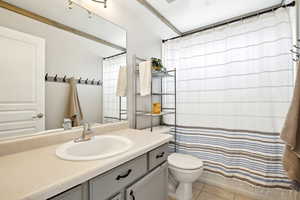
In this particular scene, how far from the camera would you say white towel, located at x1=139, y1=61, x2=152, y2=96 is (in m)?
1.67

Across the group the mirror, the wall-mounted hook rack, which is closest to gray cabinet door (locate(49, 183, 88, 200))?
the mirror

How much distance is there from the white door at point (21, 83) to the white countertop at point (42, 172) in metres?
0.20

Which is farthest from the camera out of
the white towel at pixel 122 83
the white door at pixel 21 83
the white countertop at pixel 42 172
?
the white towel at pixel 122 83

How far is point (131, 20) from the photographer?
1.75 meters

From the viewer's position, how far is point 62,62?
1.12m

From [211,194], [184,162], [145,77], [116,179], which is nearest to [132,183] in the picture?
[116,179]

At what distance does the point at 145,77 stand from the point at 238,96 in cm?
117

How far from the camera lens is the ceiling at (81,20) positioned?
1.01m

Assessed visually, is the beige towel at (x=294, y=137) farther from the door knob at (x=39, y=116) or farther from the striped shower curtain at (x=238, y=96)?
the door knob at (x=39, y=116)

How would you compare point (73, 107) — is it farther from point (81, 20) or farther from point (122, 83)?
point (81, 20)

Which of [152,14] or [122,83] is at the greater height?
[152,14]

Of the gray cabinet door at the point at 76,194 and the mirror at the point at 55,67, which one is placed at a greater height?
the mirror at the point at 55,67

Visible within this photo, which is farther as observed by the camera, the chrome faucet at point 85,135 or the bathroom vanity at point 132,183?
the chrome faucet at point 85,135

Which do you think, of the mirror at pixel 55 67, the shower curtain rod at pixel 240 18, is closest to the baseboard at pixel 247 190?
the mirror at pixel 55 67
